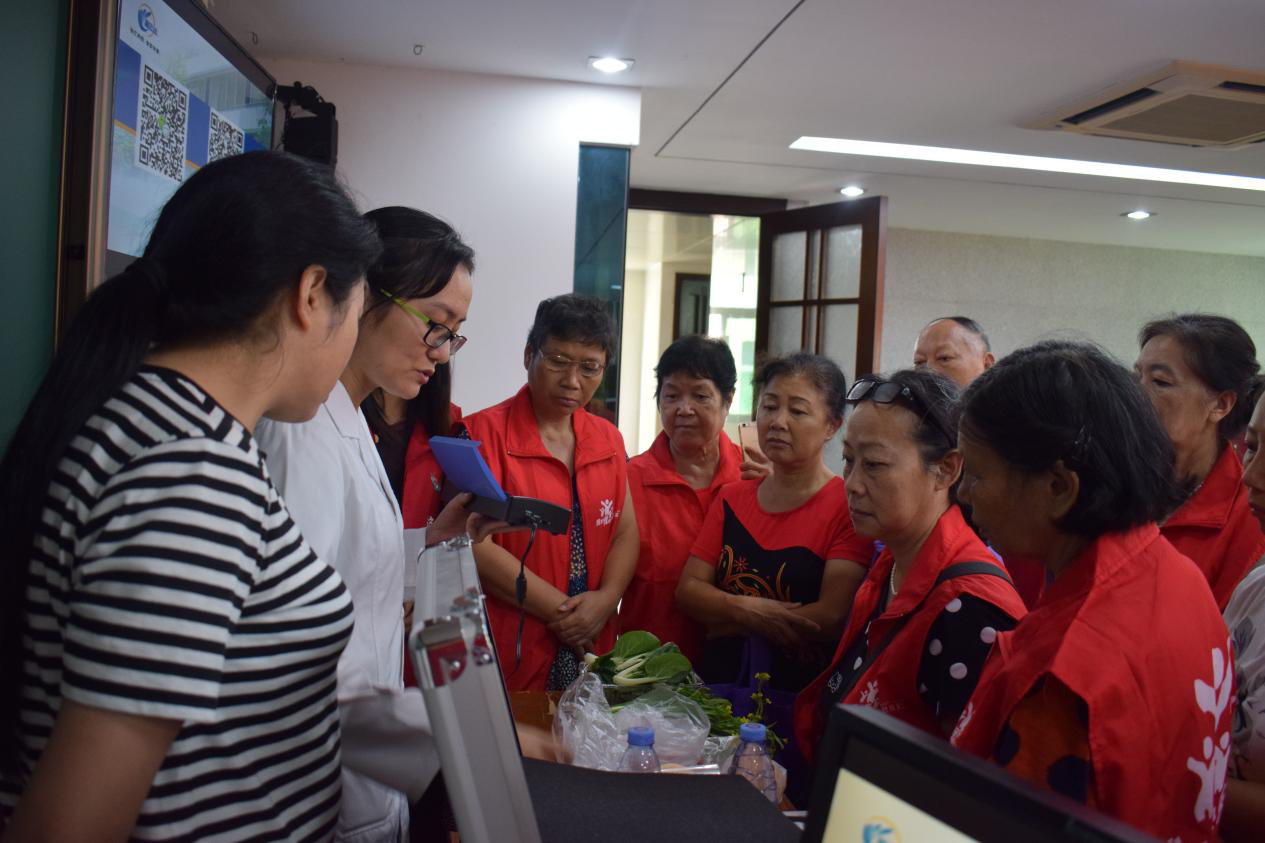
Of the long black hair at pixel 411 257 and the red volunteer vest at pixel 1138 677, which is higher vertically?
the long black hair at pixel 411 257

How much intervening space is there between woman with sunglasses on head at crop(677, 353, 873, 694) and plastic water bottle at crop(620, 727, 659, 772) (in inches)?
32.0

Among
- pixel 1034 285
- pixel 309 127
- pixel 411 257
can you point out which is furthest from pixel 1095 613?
pixel 1034 285

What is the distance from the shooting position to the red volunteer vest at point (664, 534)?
8.07 ft

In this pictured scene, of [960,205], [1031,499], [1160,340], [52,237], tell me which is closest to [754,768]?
[1031,499]

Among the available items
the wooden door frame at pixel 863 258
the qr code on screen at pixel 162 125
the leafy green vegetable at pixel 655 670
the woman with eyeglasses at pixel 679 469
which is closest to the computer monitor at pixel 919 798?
the leafy green vegetable at pixel 655 670

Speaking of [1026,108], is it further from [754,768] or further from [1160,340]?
[754,768]

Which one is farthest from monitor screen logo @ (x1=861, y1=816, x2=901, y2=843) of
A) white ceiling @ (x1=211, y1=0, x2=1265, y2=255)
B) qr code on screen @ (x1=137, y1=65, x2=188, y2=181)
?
white ceiling @ (x1=211, y1=0, x2=1265, y2=255)

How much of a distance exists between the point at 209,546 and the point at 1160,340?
212 centimetres

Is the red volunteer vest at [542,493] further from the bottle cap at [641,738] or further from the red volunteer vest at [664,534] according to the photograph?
the bottle cap at [641,738]

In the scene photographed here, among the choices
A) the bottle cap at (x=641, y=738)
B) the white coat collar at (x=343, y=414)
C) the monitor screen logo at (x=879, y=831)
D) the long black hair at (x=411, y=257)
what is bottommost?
the bottle cap at (x=641, y=738)

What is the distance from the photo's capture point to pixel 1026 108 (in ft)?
14.0

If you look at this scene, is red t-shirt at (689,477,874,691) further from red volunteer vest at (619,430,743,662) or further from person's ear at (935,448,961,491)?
person's ear at (935,448,961,491)

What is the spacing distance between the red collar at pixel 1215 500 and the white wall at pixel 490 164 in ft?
9.33

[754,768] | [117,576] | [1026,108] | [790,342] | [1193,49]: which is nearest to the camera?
[117,576]
